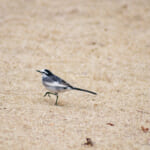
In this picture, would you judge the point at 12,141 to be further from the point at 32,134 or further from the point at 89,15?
the point at 89,15

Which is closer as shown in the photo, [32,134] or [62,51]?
[32,134]

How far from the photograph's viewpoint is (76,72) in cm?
712

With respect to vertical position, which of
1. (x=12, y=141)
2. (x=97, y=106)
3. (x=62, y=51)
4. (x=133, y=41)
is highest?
(x=133, y=41)

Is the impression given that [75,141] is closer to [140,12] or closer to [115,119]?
[115,119]

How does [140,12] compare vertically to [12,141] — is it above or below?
above

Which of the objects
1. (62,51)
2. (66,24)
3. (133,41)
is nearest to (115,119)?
(62,51)

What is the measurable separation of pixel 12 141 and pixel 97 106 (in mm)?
2096

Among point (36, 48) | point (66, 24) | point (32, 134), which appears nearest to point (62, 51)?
point (36, 48)

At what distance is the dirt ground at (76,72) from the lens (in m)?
4.01

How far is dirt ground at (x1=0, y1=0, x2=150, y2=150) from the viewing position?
401 centimetres

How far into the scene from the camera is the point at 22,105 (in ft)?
15.9

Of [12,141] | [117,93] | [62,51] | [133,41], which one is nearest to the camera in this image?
[12,141]

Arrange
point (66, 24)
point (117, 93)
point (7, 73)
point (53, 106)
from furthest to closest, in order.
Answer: point (66, 24)
point (7, 73)
point (117, 93)
point (53, 106)

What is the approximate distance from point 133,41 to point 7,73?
4.41m
